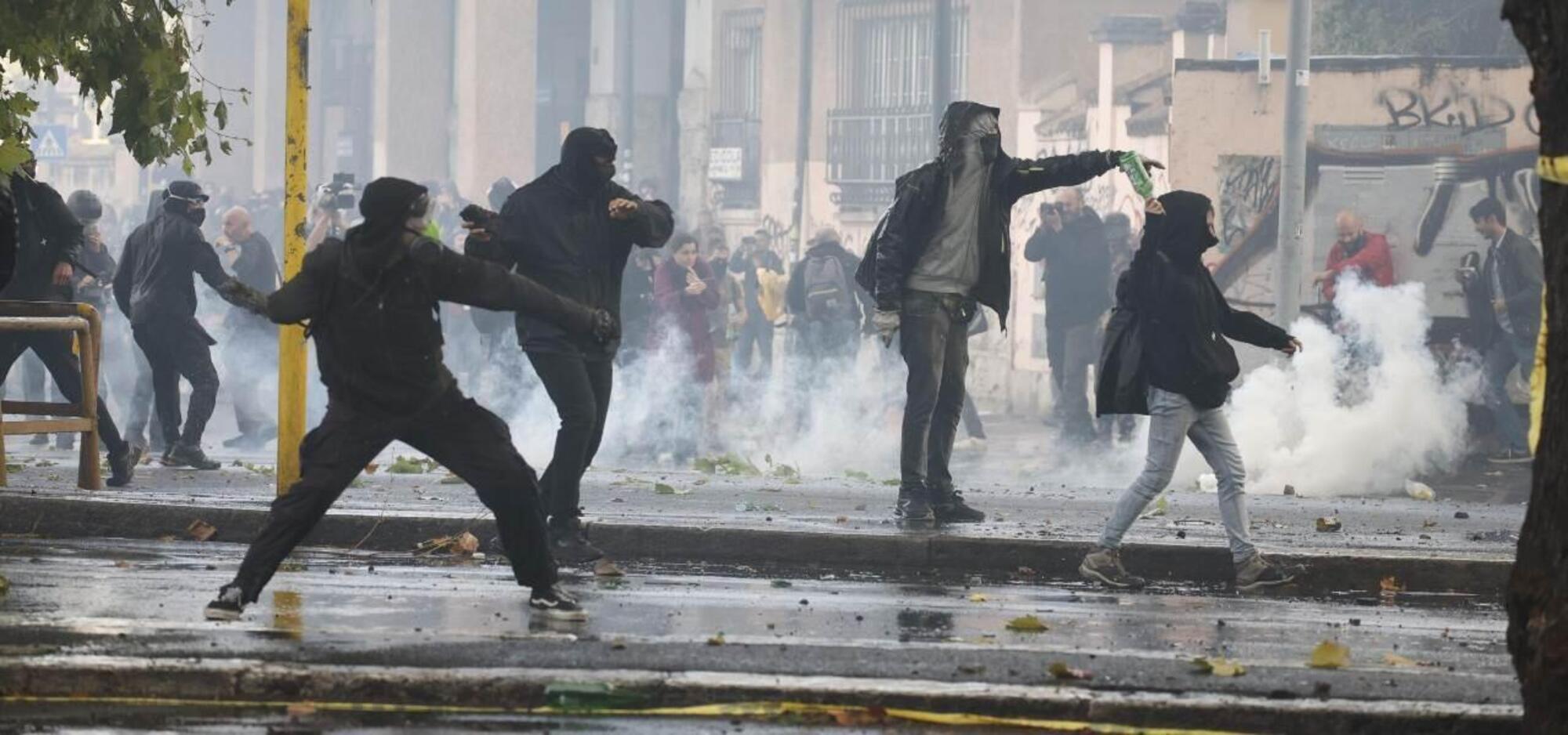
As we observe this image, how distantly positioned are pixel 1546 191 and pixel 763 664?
2514 mm

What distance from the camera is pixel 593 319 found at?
8188 millimetres

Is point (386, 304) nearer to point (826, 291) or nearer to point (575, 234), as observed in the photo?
point (575, 234)

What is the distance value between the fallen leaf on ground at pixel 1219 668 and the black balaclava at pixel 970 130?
4.27 m

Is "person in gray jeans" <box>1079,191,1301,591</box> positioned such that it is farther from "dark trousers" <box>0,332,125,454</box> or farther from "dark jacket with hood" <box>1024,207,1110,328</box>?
"dark jacket with hood" <box>1024,207,1110,328</box>

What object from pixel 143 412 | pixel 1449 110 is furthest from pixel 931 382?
pixel 1449 110

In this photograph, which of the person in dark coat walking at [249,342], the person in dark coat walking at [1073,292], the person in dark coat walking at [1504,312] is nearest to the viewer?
the person in dark coat walking at [1504,312]

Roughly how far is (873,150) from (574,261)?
24.4 metres

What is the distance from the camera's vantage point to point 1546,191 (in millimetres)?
5992

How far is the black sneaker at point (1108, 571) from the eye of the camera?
998 centimetres

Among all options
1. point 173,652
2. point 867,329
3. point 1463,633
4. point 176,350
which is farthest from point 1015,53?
point 173,652

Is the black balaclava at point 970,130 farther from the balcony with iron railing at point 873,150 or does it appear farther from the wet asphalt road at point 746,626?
the balcony with iron railing at point 873,150

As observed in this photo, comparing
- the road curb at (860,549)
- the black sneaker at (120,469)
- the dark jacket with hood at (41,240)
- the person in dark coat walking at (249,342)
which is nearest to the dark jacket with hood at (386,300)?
the road curb at (860,549)

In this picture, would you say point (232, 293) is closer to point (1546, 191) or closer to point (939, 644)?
point (939, 644)

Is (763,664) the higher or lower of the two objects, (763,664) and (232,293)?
the lower
